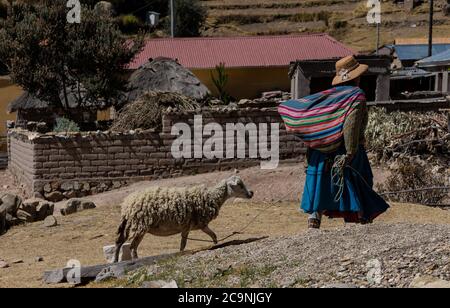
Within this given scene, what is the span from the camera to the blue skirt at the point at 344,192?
7.01 meters

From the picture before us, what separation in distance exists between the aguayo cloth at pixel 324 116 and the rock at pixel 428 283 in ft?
7.35

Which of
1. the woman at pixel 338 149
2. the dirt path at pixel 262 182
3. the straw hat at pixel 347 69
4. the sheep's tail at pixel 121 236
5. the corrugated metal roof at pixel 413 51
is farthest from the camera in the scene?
the corrugated metal roof at pixel 413 51

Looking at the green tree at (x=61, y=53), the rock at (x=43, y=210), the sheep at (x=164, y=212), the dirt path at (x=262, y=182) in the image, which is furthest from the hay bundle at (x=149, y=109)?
the sheep at (x=164, y=212)

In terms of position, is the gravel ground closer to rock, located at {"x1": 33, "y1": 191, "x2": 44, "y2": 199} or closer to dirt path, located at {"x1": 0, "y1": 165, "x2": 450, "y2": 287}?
dirt path, located at {"x1": 0, "y1": 165, "x2": 450, "y2": 287}

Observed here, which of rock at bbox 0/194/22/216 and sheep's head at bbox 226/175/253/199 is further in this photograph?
rock at bbox 0/194/22/216

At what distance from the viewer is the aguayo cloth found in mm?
6895

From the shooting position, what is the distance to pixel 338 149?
7.02m

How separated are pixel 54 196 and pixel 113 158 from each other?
4.54 feet

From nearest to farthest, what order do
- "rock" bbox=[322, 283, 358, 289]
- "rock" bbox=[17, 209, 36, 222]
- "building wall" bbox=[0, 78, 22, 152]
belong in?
"rock" bbox=[322, 283, 358, 289]
"rock" bbox=[17, 209, 36, 222]
"building wall" bbox=[0, 78, 22, 152]

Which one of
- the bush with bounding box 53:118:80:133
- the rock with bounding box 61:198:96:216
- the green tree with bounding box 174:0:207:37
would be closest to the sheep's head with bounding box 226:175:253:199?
the rock with bounding box 61:198:96:216

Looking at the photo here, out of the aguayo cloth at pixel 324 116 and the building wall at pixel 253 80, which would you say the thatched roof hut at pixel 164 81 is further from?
the aguayo cloth at pixel 324 116

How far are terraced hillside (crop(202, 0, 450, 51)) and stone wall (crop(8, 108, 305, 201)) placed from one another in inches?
1330

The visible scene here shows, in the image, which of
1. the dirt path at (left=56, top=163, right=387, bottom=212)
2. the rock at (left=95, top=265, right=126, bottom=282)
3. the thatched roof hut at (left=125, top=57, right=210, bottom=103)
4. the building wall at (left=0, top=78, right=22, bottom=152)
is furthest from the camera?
the building wall at (left=0, top=78, right=22, bottom=152)

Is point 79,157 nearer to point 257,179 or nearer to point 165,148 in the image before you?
point 165,148
